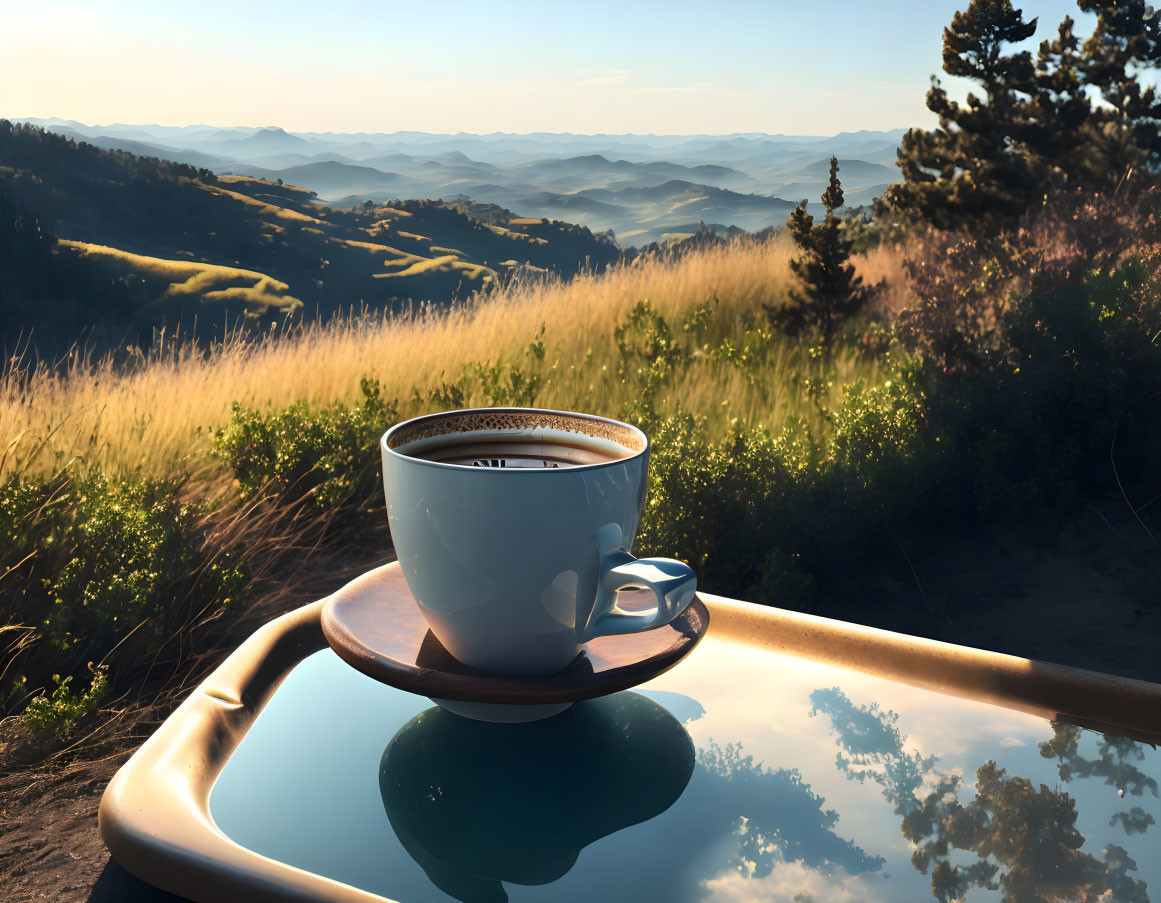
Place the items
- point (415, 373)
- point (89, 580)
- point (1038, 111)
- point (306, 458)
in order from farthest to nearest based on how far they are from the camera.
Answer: point (1038, 111), point (415, 373), point (306, 458), point (89, 580)

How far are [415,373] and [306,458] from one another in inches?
64.0

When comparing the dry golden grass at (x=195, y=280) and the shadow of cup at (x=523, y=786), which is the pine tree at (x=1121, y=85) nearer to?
the shadow of cup at (x=523, y=786)

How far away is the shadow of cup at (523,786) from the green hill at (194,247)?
73.8 feet

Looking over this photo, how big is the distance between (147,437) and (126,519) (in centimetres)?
152

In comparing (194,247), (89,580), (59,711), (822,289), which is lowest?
(194,247)

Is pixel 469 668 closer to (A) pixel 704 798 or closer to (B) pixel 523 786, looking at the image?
(B) pixel 523 786

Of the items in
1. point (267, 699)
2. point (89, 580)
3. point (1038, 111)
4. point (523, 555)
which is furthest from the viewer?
point (1038, 111)

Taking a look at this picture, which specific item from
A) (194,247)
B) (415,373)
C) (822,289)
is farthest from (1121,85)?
(194,247)

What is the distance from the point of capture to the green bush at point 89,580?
302 centimetres

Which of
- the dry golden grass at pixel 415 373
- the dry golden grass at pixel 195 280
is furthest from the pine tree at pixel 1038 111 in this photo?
the dry golden grass at pixel 195 280

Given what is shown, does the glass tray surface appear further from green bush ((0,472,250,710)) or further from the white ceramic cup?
green bush ((0,472,250,710))

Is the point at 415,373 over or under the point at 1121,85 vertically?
under

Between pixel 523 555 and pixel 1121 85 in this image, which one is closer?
pixel 523 555

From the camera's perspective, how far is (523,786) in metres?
0.90
